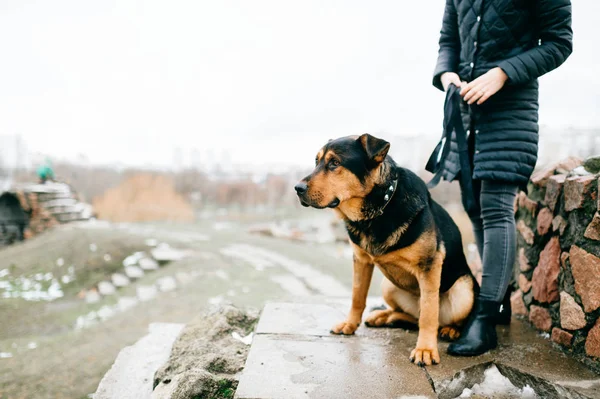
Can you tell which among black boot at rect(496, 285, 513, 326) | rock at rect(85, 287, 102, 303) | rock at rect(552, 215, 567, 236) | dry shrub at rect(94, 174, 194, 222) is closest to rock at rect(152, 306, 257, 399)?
black boot at rect(496, 285, 513, 326)

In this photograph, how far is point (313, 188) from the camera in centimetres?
233

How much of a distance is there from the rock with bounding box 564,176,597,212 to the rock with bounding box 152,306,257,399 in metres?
2.12

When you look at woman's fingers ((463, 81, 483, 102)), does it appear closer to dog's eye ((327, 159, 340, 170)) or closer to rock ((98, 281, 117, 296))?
dog's eye ((327, 159, 340, 170))

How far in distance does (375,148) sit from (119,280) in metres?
7.88

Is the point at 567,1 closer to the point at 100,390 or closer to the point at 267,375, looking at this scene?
the point at 267,375

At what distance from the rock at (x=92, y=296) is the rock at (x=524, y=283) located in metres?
7.32

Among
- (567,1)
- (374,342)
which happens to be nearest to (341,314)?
(374,342)

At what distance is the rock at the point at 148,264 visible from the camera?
9305 mm

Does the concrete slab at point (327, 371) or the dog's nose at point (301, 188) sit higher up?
the dog's nose at point (301, 188)

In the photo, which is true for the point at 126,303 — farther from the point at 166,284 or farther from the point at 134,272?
the point at 134,272

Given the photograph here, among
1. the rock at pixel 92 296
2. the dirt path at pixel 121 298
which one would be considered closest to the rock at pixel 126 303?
the dirt path at pixel 121 298

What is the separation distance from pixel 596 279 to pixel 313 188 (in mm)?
1565

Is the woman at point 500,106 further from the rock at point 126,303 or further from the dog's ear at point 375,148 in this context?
the rock at point 126,303

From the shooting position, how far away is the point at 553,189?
9.25ft
